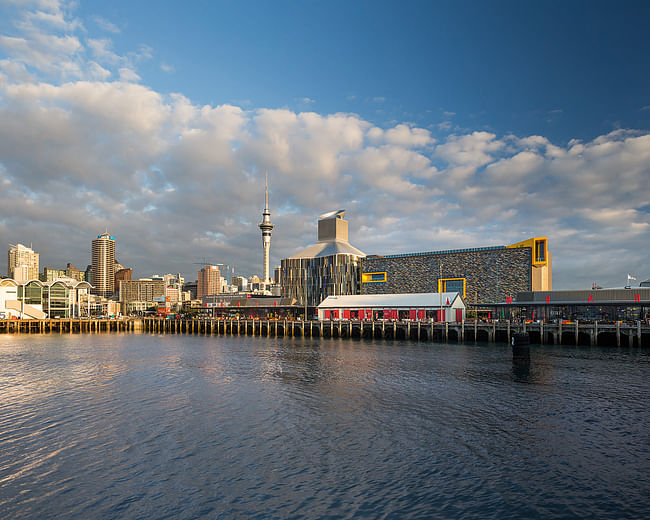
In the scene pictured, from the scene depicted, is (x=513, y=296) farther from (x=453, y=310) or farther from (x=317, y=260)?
(x=317, y=260)

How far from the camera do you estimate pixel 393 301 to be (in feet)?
339

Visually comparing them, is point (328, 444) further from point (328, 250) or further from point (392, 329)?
point (328, 250)

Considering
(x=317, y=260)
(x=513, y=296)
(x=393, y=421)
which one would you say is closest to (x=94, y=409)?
(x=393, y=421)

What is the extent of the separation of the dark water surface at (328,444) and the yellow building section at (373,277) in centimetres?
9995

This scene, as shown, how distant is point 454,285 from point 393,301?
3457 cm

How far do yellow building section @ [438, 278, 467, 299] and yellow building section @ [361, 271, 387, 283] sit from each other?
19.6 meters

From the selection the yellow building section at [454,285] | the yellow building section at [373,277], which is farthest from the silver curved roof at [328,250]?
the yellow building section at [454,285]

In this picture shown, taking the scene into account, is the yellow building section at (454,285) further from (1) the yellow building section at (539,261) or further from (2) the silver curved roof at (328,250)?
(2) the silver curved roof at (328,250)

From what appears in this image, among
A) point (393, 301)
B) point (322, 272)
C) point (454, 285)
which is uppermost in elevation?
point (322, 272)

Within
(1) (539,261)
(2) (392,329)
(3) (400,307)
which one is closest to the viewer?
(2) (392,329)

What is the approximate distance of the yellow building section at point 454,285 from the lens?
128125mm

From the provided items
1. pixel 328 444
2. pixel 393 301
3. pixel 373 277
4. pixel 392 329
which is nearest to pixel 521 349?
pixel 328 444

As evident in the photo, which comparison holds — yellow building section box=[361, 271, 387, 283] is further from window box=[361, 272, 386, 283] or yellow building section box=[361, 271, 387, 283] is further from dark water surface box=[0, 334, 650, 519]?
dark water surface box=[0, 334, 650, 519]

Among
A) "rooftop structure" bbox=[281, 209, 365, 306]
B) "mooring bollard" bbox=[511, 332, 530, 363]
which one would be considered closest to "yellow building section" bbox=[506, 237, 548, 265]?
"rooftop structure" bbox=[281, 209, 365, 306]
